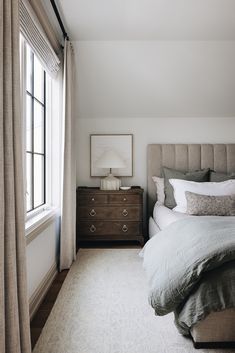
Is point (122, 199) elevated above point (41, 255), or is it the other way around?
point (122, 199)

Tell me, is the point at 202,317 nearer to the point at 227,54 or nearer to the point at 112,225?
the point at 112,225

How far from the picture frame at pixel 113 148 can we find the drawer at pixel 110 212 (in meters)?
0.64

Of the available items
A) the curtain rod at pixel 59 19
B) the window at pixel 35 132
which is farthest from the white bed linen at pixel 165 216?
the curtain rod at pixel 59 19

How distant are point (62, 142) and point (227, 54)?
7.69 ft

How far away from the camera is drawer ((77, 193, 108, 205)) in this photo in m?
4.03

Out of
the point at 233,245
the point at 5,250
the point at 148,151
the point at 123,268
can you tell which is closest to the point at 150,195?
the point at 148,151

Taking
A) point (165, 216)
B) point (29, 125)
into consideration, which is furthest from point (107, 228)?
point (29, 125)

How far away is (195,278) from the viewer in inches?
68.9

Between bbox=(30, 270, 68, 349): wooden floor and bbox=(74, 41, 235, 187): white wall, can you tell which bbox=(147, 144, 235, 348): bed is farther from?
bbox=(30, 270, 68, 349): wooden floor

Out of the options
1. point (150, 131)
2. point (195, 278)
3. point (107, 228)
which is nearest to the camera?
point (195, 278)

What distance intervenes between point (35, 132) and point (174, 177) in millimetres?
2006

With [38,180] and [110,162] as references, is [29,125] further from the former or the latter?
[110,162]

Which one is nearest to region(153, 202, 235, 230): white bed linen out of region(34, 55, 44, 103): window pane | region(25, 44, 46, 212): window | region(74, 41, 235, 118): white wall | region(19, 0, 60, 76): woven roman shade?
region(25, 44, 46, 212): window

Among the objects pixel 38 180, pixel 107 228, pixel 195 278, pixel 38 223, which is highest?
pixel 38 180
